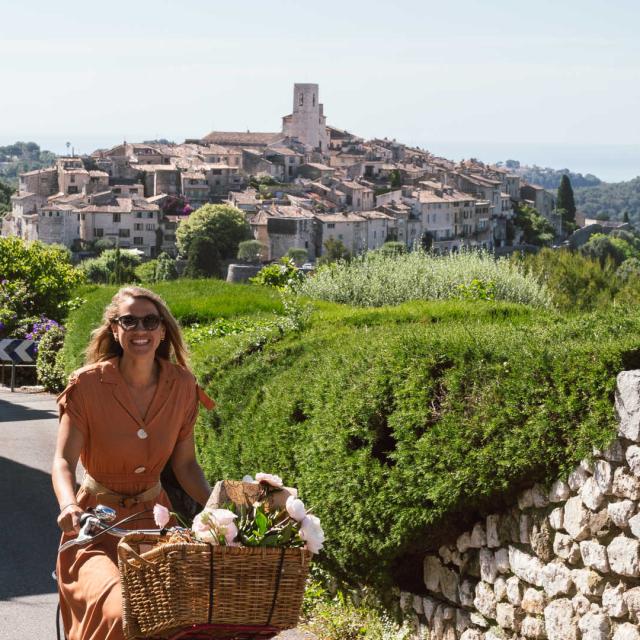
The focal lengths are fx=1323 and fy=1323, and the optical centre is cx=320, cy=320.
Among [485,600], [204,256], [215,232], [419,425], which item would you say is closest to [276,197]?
[215,232]

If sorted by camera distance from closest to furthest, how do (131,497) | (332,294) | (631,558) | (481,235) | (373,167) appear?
(131,497), (631,558), (332,294), (481,235), (373,167)

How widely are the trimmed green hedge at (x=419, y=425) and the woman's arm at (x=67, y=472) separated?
171 cm

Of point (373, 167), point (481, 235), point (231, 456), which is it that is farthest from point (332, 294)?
point (373, 167)

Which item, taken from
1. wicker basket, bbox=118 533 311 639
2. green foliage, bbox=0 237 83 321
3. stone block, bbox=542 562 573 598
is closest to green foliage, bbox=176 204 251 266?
green foliage, bbox=0 237 83 321

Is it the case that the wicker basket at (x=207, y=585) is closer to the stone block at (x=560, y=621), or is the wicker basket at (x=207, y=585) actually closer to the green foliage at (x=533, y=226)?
the stone block at (x=560, y=621)

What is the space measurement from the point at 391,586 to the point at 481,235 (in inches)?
5913

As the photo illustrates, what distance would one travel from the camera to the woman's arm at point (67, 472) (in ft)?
12.6

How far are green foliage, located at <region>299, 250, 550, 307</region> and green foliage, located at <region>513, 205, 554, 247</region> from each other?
14055cm

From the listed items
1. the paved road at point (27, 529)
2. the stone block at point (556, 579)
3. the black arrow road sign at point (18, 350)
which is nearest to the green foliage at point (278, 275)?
the black arrow road sign at point (18, 350)

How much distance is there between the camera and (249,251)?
4779 inches

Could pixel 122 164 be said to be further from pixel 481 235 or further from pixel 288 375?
pixel 288 375

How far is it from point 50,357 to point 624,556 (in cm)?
1372

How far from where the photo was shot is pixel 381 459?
5828mm

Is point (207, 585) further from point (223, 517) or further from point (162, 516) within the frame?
point (162, 516)
